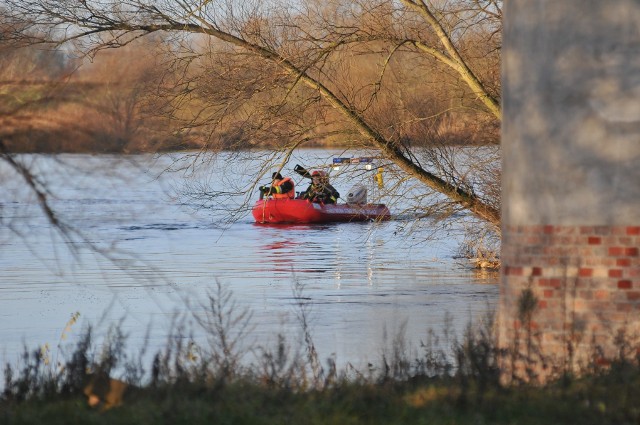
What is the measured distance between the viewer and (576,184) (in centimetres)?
873

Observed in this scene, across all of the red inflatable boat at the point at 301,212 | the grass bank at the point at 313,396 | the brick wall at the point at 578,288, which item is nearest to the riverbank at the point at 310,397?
the grass bank at the point at 313,396

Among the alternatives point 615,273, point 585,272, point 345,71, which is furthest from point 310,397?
point 345,71

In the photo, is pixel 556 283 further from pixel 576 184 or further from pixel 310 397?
pixel 310 397

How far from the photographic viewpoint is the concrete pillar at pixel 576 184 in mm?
8586

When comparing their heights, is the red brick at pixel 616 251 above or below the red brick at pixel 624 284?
above

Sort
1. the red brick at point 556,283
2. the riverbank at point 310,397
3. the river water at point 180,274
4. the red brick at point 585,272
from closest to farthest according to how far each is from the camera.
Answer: the riverbank at point 310,397 → the river water at point 180,274 → the red brick at point 585,272 → the red brick at point 556,283

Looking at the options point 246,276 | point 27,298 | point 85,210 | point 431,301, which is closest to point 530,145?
point 85,210

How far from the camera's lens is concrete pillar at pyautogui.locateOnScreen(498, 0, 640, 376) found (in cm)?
859

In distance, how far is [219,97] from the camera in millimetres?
16797

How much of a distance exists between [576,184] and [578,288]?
30.4 inches

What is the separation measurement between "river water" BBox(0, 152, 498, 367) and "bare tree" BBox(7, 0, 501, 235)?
107 centimetres

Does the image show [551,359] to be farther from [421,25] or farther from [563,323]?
[421,25]

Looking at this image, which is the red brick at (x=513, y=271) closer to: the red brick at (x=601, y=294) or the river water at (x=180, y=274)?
the red brick at (x=601, y=294)

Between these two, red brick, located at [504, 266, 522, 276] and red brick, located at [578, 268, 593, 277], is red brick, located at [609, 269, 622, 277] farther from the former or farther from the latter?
red brick, located at [504, 266, 522, 276]
